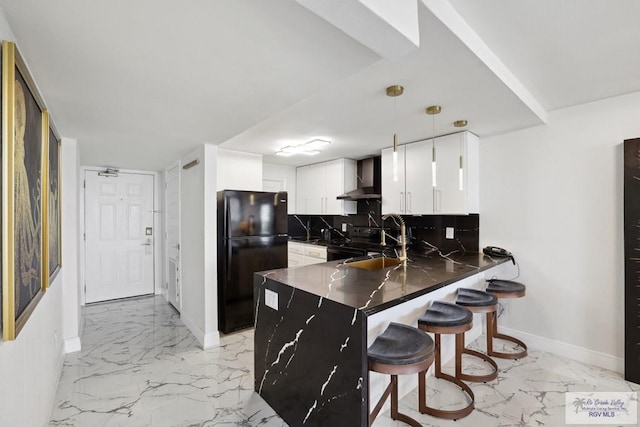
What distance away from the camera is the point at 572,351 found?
8.85 feet

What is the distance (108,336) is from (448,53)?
4.14 m

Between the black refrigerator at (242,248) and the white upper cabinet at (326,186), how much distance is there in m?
1.16

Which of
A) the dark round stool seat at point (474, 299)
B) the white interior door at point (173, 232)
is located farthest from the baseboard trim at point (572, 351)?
the white interior door at point (173, 232)

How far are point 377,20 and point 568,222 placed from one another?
279cm

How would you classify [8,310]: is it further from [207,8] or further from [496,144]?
[496,144]

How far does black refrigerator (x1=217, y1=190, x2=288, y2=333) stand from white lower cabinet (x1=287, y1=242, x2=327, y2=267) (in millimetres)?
774

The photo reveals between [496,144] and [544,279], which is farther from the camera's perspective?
[496,144]

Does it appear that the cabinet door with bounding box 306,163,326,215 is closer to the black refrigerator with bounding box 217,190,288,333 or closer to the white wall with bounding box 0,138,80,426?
the black refrigerator with bounding box 217,190,288,333

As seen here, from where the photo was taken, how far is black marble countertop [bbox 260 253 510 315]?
1.66 metres

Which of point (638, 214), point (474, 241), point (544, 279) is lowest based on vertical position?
point (544, 279)

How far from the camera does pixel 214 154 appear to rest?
313cm

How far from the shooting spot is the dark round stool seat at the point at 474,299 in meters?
2.24

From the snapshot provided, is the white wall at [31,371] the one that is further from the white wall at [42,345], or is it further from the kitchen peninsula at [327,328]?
the kitchen peninsula at [327,328]

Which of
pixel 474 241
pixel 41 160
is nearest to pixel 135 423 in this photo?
pixel 41 160
